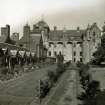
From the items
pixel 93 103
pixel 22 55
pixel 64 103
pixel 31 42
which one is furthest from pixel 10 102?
pixel 31 42

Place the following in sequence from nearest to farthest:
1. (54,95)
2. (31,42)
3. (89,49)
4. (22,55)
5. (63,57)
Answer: (54,95) → (22,55) → (31,42) → (89,49) → (63,57)

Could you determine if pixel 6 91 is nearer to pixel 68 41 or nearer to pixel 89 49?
pixel 89 49

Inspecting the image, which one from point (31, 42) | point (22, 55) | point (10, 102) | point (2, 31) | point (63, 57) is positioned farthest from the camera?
point (63, 57)

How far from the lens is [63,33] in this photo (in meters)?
102

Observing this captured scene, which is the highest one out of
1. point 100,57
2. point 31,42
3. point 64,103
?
point 31,42

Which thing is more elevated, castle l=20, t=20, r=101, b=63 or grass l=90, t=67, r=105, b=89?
castle l=20, t=20, r=101, b=63

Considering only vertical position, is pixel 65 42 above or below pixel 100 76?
above

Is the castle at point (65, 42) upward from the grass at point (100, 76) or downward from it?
upward

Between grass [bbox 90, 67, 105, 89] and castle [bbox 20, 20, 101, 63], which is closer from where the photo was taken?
grass [bbox 90, 67, 105, 89]

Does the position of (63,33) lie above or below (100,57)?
above

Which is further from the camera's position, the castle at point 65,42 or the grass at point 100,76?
the castle at point 65,42

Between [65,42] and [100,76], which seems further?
[65,42]

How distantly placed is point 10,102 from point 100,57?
37481 millimetres

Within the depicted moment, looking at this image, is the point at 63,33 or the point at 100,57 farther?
the point at 63,33
